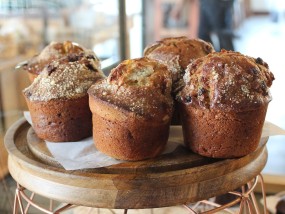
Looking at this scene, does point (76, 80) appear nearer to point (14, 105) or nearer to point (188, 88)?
point (188, 88)

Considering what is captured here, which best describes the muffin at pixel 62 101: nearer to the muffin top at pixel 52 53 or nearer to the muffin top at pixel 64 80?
the muffin top at pixel 64 80

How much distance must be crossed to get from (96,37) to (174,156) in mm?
2035

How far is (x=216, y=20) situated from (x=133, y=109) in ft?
7.83

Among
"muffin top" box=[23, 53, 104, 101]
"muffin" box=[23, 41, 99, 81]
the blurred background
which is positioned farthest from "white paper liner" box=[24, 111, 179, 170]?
the blurred background

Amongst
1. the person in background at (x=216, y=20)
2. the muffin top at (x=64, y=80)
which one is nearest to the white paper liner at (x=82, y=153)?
the muffin top at (x=64, y=80)

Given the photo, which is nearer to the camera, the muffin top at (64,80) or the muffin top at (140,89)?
the muffin top at (140,89)

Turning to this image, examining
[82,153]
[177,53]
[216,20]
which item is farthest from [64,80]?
[216,20]

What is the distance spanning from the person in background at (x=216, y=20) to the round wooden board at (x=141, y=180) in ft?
7.30

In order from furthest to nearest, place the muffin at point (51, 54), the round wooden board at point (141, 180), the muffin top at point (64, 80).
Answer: the muffin at point (51, 54) < the muffin top at point (64, 80) < the round wooden board at point (141, 180)

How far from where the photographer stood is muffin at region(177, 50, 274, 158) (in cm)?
75

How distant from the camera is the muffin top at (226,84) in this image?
74 cm

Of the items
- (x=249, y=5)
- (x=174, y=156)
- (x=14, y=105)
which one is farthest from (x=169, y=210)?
(x=249, y=5)

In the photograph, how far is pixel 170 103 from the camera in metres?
0.78

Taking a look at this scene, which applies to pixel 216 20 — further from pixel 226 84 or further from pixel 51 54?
pixel 226 84
